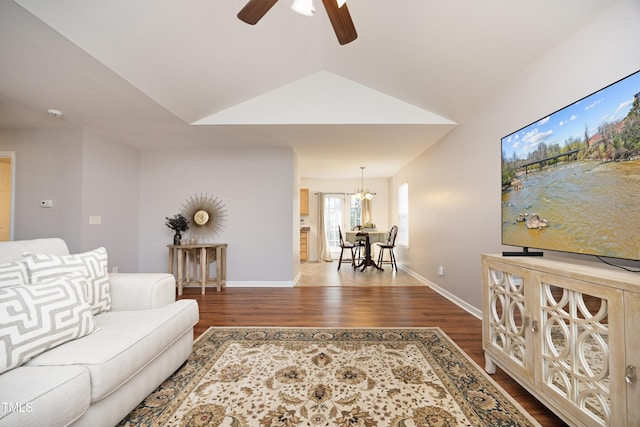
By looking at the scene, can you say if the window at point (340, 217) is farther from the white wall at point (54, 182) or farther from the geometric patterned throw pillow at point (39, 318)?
the geometric patterned throw pillow at point (39, 318)

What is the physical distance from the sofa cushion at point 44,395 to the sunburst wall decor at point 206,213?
374cm

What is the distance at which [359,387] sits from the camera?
1793 mm

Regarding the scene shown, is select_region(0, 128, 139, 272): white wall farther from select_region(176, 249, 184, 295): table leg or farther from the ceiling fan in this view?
the ceiling fan

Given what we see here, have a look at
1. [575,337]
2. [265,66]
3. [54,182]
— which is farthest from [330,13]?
[54,182]

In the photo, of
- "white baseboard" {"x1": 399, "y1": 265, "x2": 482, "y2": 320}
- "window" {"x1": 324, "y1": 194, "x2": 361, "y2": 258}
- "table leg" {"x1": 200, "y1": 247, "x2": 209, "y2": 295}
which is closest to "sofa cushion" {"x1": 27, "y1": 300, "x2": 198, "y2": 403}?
"table leg" {"x1": 200, "y1": 247, "x2": 209, "y2": 295}

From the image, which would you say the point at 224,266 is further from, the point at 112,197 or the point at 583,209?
the point at 583,209

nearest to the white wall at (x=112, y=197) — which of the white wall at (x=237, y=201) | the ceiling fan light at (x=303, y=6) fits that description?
the white wall at (x=237, y=201)

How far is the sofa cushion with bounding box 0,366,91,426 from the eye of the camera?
3.16ft

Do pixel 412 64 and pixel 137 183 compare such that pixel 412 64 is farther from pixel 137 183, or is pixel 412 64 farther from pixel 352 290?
pixel 137 183

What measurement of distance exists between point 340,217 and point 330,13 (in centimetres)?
699

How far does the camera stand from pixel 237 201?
4.87m

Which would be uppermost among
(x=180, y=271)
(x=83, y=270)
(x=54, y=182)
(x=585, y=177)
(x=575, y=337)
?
(x=54, y=182)

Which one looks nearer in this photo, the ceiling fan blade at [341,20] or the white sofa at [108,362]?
the white sofa at [108,362]

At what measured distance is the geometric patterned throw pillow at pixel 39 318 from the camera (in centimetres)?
117
